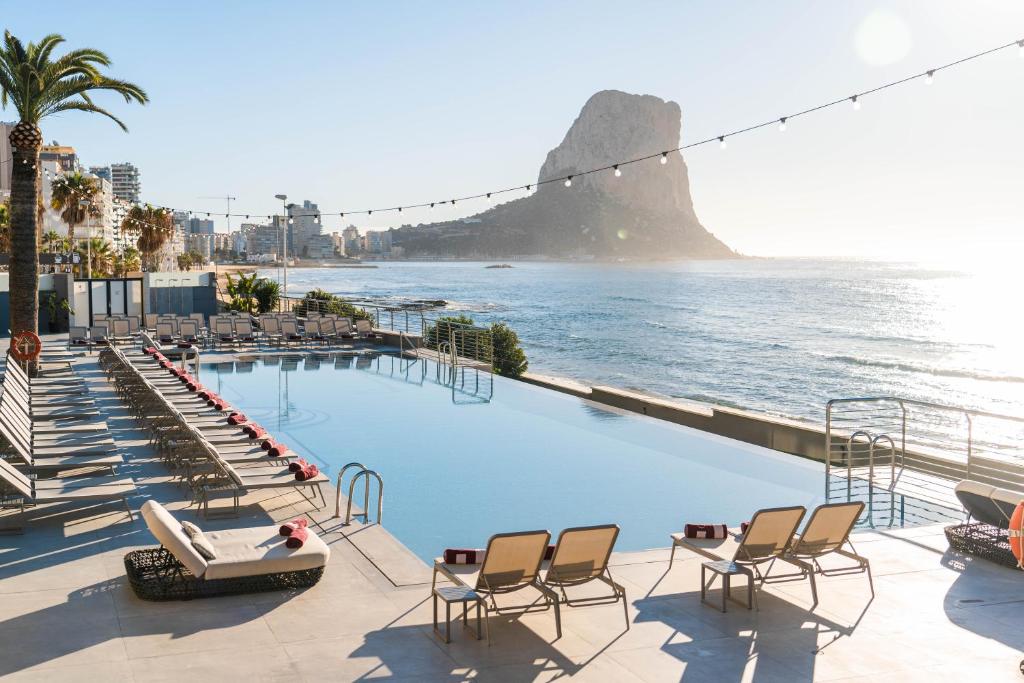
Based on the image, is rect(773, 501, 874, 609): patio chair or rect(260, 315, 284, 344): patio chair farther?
rect(260, 315, 284, 344): patio chair

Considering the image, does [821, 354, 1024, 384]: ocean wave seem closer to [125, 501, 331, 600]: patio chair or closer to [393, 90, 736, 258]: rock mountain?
[125, 501, 331, 600]: patio chair

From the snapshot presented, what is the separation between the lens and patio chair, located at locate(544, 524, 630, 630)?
19.1ft

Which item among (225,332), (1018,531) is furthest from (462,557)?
(225,332)

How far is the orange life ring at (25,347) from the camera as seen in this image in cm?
1501

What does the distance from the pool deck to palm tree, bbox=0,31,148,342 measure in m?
10.4

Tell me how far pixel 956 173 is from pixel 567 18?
239ft

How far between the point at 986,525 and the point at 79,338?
2003cm

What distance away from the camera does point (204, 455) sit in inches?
386

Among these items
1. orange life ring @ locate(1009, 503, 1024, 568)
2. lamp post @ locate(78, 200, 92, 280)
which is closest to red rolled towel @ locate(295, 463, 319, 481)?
orange life ring @ locate(1009, 503, 1024, 568)

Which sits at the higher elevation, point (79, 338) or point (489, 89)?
point (489, 89)

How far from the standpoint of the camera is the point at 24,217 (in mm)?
16438

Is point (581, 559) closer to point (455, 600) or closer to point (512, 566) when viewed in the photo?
point (512, 566)

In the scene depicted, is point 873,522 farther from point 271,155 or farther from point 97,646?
point 271,155

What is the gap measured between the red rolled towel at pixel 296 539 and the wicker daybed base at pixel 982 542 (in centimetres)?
505
